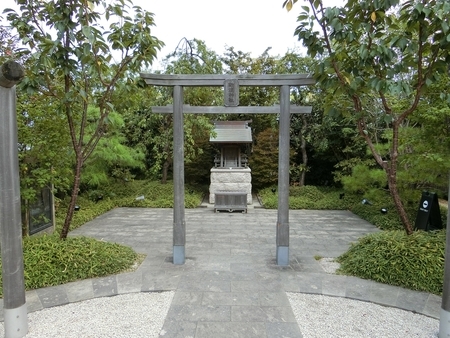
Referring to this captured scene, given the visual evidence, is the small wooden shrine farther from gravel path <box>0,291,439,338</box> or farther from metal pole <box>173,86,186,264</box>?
gravel path <box>0,291,439,338</box>

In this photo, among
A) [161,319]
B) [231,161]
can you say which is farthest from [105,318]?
[231,161]

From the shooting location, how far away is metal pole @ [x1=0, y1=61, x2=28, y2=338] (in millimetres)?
2453

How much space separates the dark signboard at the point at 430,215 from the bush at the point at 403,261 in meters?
1.50

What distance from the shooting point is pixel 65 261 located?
12.5 feet

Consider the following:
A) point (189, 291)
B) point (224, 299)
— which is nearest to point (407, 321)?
point (224, 299)

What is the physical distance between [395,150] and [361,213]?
18.2 ft

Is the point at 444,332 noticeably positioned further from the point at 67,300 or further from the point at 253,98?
the point at 253,98

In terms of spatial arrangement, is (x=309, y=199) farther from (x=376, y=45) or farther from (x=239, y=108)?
(x=376, y=45)

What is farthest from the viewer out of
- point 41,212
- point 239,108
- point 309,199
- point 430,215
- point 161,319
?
point 309,199

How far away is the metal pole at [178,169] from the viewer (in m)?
4.27

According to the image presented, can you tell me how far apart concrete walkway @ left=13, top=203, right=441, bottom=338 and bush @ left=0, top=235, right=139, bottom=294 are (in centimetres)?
14

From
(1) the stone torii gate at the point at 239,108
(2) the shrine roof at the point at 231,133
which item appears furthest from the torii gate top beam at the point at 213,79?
(2) the shrine roof at the point at 231,133

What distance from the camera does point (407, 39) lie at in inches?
121

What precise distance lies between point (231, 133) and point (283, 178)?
7.14 meters
